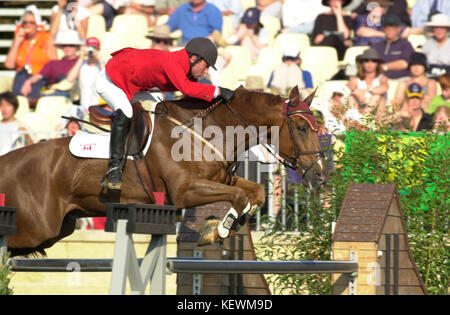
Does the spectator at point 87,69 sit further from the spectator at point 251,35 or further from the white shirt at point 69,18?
the spectator at point 251,35

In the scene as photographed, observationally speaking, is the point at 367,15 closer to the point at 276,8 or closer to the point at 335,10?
the point at 335,10

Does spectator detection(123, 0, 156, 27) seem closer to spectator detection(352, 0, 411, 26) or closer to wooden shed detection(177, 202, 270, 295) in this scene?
spectator detection(352, 0, 411, 26)

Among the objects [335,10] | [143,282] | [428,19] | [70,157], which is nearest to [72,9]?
[335,10]

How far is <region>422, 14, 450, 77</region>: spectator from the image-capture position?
10836mm

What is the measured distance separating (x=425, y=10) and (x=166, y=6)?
401cm

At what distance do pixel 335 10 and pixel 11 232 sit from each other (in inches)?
283

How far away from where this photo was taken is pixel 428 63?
35.8ft

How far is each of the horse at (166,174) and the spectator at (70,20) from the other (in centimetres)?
568

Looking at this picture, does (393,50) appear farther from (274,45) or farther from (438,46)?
(274,45)

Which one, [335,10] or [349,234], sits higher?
[335,10]

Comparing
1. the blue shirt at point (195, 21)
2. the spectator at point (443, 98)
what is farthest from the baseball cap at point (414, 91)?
the blue shirt at point (195, 21)

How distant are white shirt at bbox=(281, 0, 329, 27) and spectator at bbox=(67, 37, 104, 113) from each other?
285cm

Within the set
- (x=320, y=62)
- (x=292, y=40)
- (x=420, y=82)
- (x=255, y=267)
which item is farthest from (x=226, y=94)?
(x=292, y=40)

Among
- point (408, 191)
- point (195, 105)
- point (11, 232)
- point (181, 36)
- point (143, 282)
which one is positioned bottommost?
point (143, 282)
